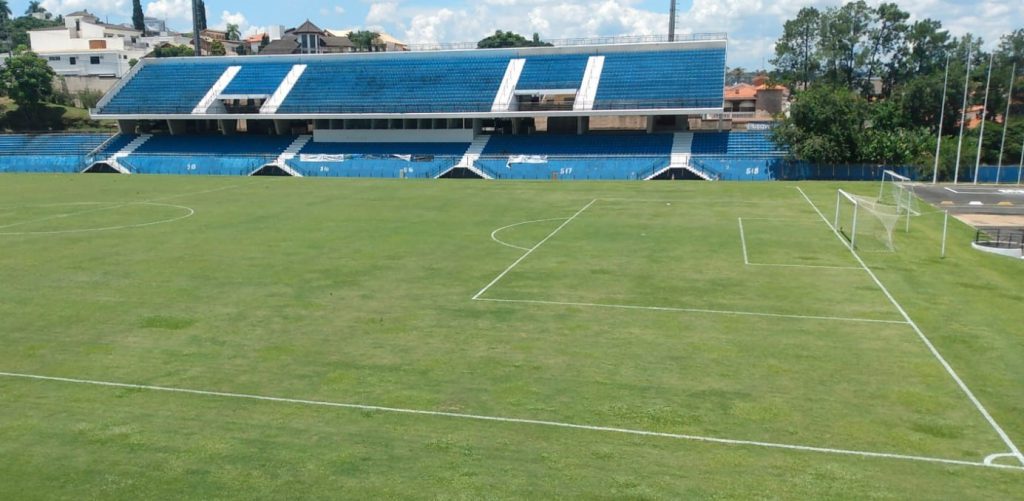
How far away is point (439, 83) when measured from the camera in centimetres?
6462

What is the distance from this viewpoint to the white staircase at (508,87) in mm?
59906

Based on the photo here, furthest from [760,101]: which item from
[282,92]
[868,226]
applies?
[868,226]

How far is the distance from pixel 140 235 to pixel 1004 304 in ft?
90.9

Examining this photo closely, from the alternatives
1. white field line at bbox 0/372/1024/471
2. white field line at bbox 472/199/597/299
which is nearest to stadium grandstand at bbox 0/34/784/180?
white field line at bbox 472/199/597/299

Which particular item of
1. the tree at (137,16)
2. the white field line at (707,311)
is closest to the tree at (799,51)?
the white field line at (707,311)

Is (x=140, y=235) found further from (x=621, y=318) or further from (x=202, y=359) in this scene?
(x=621, y=318)

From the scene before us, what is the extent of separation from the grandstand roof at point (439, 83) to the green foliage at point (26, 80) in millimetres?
11830

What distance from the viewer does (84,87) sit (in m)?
87.9

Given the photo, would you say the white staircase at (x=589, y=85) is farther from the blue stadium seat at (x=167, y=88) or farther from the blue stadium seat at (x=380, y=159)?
the blue stadium seat at (x=167, y=88)

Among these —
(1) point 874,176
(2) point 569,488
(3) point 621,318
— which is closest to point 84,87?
(1) point 874,176

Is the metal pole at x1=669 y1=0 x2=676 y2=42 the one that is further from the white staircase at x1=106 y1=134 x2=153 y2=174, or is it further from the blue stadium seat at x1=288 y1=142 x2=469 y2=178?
the white staircase at x1=106 y1=134 x2=153 y2=174

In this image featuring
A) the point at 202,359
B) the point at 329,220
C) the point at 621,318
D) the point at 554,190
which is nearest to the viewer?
the point at 202,359

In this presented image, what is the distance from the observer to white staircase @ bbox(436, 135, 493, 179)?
182ft

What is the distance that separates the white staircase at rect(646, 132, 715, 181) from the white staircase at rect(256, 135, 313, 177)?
2753cm
